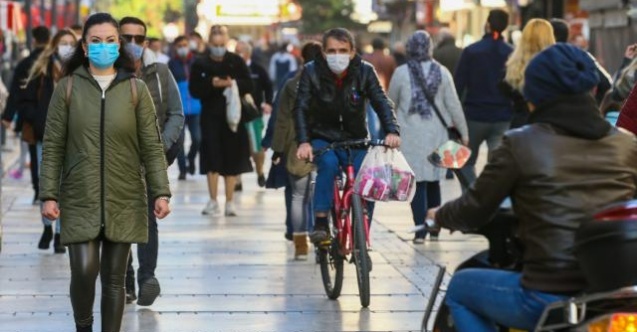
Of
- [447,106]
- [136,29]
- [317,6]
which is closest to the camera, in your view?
[136,29]

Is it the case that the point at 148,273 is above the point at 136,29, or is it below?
below

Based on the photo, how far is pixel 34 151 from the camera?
1530 centimetres

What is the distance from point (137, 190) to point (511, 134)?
277 cm

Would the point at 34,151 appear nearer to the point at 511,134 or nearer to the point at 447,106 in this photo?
the point at 447,106

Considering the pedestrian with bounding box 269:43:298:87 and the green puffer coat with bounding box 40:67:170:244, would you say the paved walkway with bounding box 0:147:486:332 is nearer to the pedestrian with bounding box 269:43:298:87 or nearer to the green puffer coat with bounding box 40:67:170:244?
the green puffer coat with bounding box 40:67:170:244

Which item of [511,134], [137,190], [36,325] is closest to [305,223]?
[36,325]

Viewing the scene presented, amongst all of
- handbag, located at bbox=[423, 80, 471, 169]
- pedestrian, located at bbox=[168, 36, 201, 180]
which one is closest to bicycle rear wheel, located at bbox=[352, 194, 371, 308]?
handbag, located at bbox=[423, 80, 471, 169]

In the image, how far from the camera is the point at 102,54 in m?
8.01

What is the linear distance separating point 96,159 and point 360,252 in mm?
2752

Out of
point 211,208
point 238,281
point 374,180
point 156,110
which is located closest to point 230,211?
point 211,208

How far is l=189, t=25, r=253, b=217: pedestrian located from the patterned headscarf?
Answer: 3185 mm

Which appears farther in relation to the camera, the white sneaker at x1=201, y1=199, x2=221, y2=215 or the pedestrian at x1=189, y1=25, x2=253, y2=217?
the white sneaker at x1=201, y1=199, x2=221, y2=215

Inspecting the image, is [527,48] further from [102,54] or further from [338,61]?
[102,54]

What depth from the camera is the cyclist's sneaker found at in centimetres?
1102
